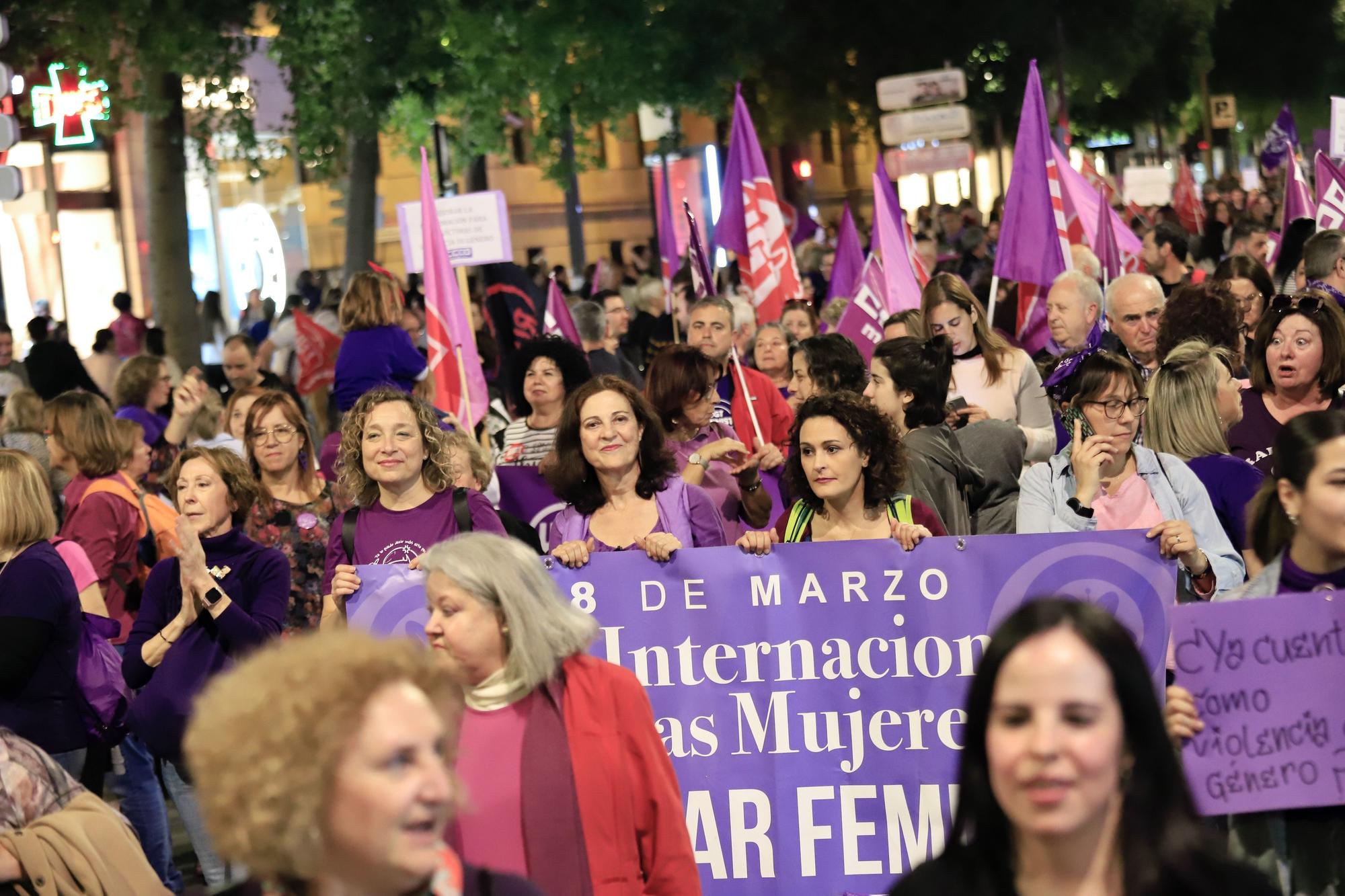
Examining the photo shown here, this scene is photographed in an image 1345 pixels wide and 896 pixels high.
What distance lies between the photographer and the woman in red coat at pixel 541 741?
4102 millimetres

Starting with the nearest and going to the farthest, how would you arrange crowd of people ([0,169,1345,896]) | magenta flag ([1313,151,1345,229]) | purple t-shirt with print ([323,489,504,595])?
crowd of people ([0,169,1345,896]) < purple t-shirt with print ([323,489,504,595]) < magenta flag ([1313,151,1345,229])

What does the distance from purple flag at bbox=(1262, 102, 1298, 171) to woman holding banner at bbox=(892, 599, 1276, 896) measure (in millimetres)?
14139

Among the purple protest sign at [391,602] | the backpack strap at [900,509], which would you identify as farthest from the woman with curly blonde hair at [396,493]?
the backpack strap at [900,509]

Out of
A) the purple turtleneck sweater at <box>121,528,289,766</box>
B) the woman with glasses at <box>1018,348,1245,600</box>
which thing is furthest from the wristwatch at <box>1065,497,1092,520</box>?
the purple turtleneck sweater at <box>121,528,289,766</box>

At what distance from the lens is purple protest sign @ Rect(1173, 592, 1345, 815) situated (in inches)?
165

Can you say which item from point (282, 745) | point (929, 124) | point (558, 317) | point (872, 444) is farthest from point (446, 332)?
point (929, 124)

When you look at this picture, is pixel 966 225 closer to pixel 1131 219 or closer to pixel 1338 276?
pixel 1131 219

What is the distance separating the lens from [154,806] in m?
7.64

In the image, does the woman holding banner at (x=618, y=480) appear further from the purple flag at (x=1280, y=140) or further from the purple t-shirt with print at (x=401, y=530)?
the purple flag at (x=1280, y=140)

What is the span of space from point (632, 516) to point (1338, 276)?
5.67 meters

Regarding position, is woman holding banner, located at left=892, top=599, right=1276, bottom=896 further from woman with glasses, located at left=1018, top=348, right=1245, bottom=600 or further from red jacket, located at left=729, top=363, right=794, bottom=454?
red jacket, located at left=729, top=363, right=794, bottom=454

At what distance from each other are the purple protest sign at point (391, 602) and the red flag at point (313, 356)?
9.43 metres

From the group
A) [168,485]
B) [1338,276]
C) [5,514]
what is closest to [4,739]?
[5,514]

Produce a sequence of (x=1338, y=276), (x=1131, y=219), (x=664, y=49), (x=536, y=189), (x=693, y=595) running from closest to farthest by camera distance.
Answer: (x=693, y=595) < (x=1338, y=276) < (x=664, y=49) < (x=1131, y=219) < (x=536, y=189)
